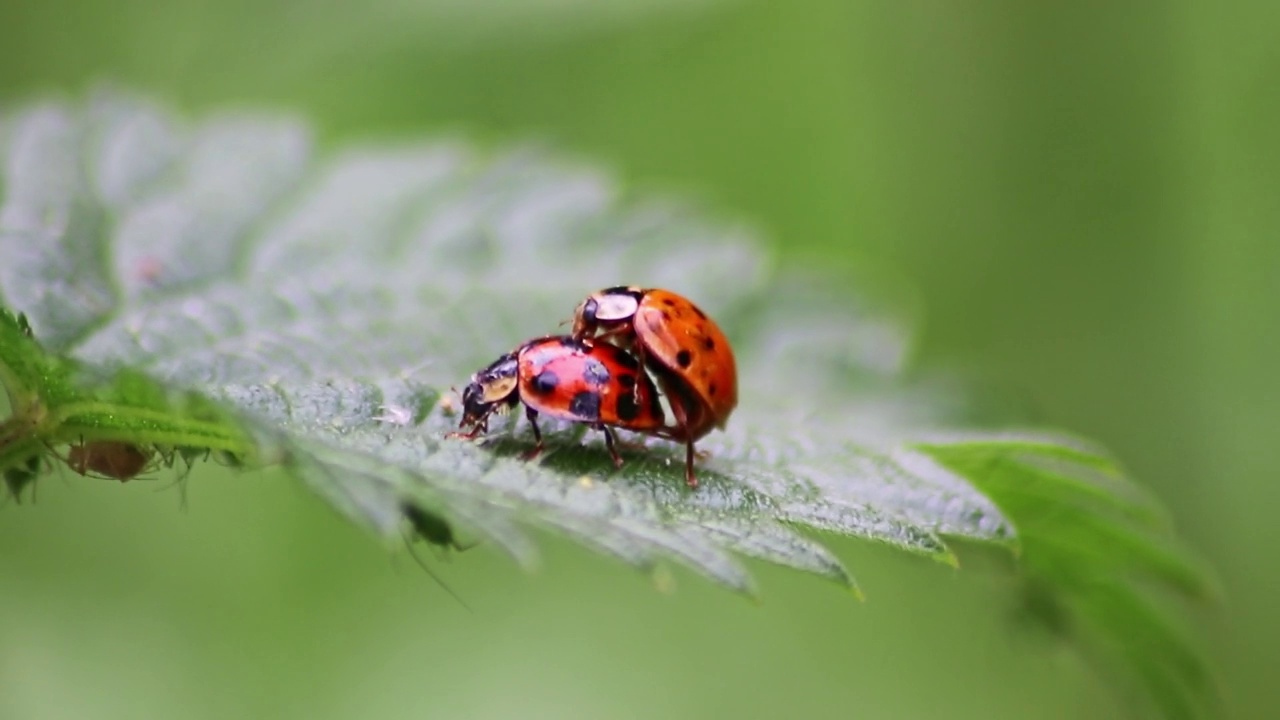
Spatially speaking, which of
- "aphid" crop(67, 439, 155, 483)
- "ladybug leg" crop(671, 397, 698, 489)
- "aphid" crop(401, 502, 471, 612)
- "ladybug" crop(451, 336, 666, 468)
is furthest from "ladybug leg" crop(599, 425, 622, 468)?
"aphid" crop(67, 439, 155, 483)

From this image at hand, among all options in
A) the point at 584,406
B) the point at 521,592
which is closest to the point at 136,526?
the point at 521,592

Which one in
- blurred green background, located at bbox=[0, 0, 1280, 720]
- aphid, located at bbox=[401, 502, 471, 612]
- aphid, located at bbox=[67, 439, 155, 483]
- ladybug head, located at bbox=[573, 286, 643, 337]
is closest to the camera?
aphid, located at bbox=[401, 502, 471, 612]

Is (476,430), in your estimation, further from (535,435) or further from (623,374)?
(623,374)

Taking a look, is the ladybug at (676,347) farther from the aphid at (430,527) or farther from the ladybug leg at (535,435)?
the aphid at (430,527)

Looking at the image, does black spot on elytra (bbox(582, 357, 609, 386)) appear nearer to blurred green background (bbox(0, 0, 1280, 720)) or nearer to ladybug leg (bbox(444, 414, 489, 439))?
ladybug leg (bbox(444, 414, 489, 439))

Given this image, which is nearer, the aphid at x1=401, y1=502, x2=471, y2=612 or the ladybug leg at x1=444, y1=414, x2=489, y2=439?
the aphid at x1=401, y1=502, x2=471, y2=612

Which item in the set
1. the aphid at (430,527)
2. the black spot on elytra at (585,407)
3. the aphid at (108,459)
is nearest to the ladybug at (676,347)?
the black spot on elytra at (585,407)
